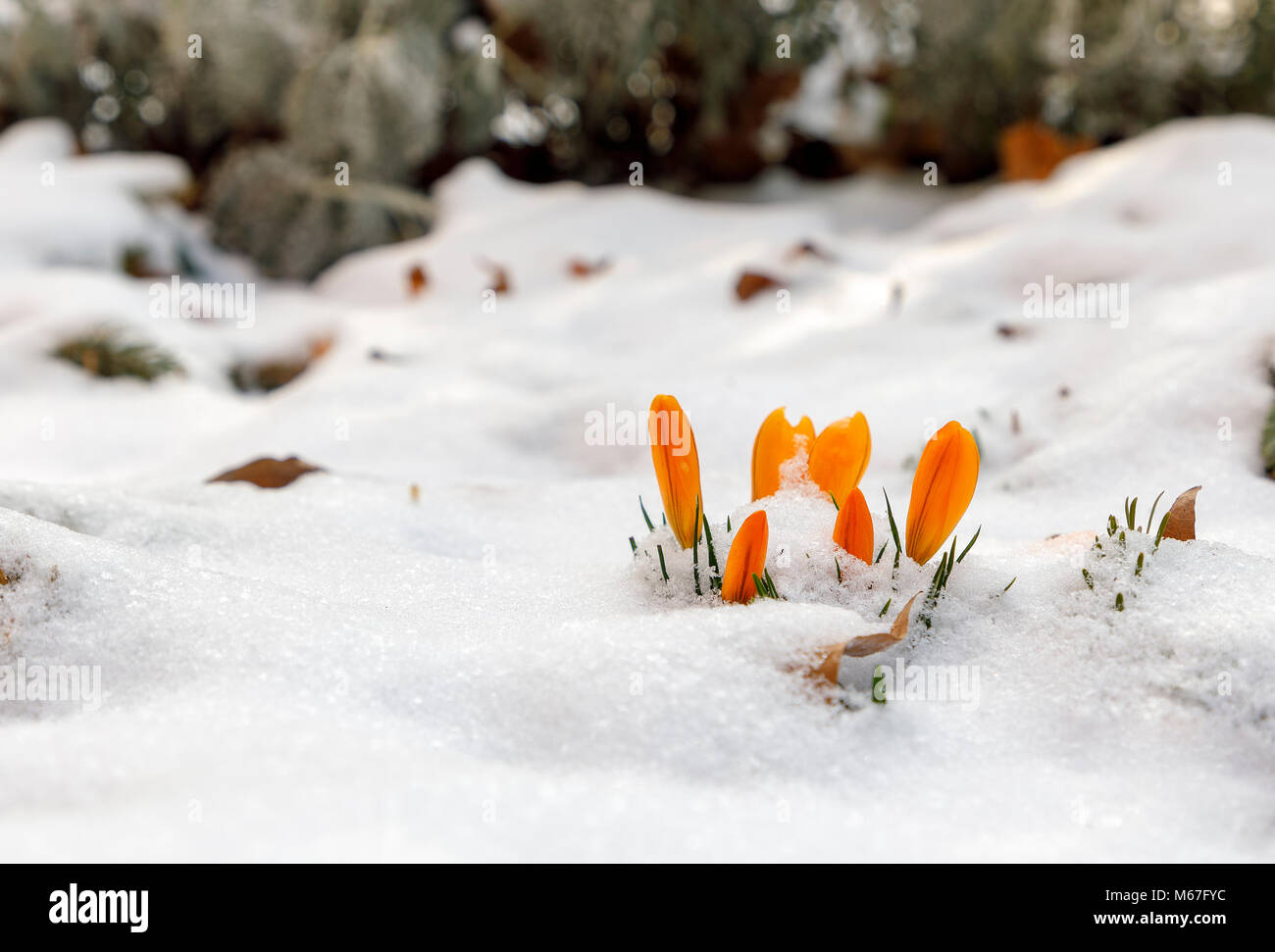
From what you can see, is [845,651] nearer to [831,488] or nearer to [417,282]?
[831,488]

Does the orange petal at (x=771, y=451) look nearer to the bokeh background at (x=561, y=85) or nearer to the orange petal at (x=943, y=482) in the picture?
the orange petal at (x=943, y=482)

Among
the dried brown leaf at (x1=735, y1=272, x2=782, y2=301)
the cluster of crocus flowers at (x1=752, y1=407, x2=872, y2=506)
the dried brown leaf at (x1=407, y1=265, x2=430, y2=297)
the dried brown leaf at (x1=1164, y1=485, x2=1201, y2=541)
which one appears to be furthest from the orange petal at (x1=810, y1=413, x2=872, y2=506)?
the dried brown leaf at (x1=407, y1=265, x2=430, y2=297)

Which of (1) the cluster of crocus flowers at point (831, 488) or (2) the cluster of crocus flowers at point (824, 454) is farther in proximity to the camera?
(2) the cluster of crocus flowers at point (824, 454)

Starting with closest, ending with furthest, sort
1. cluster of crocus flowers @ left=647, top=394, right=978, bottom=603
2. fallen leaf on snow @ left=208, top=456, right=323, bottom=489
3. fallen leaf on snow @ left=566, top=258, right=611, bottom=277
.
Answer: cluster of crocus flowers @ left=647, top=394, right=978, bottom=603
fallen leaf on snow @ left=208, top=456, right=323, bottom=489
fallen leaf on snow @ left=566, top=258, right=611, bottom=277

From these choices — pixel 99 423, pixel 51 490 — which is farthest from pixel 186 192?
pixel 51 490

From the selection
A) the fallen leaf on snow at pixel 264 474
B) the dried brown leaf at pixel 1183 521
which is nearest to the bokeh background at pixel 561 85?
the fallen leaf on snow at pixel 264 474

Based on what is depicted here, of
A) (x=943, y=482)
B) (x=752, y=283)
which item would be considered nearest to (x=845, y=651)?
(x=943, y=482)

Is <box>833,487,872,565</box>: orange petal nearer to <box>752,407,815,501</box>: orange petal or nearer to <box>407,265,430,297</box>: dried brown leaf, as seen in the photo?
<box>752,407,815,501</box>: orange petal

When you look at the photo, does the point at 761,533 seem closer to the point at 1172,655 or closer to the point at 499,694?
the point at 499,694
